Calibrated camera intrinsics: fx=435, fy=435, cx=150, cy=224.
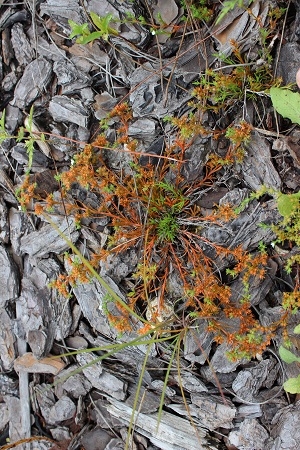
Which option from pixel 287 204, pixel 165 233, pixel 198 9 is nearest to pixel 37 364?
pixel 165 233

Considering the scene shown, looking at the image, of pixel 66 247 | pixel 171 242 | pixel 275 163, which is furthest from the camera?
pixel 66 247

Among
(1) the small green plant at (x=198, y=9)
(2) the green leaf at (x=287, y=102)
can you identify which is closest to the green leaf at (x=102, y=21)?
(1) the small green plant at (x=198, y=9)

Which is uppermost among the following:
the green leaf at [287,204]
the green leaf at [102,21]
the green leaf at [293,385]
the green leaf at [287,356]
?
the green leaf at [102,21]

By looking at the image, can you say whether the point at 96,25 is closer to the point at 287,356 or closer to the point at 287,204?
the point at 287,204

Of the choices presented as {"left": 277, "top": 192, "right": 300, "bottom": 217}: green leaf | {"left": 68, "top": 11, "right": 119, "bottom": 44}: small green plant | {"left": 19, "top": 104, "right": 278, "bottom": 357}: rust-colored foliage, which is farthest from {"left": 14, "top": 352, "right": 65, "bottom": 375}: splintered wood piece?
{"left": 68, "top": 11, "right": 119, "bottom": 44}: small green plant

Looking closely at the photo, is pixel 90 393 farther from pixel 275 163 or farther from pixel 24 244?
pixel 275 163

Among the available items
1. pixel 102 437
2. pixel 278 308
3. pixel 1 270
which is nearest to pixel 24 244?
pixel 1 270

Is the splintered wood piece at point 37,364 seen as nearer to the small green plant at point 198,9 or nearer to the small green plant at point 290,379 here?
the small green plant at point 290,379
